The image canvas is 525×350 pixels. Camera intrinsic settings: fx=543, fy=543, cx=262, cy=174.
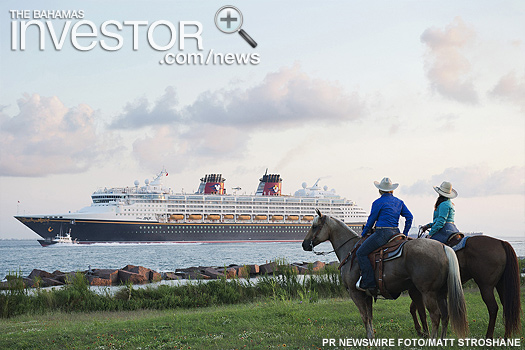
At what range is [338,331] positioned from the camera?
24.0ft

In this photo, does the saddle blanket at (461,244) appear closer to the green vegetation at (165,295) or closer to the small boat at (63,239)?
the green vegetation at (165,295)

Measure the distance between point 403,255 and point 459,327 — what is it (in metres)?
0.97

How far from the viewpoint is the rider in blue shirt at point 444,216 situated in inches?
279

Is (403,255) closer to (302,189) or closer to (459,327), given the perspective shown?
(459,327)

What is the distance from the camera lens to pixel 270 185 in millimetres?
80750

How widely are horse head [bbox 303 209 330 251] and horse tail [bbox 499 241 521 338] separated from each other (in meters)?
2.19

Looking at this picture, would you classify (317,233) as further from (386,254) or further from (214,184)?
(214,184)

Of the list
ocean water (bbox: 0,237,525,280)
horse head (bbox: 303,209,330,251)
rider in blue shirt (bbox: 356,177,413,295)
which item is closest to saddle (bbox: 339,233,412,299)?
rider in blue shirt (bbox: 356,177,413,295)

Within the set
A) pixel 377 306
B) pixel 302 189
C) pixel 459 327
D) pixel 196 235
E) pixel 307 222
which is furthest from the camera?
pixel 302 189

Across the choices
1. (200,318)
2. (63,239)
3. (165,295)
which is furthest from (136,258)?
(200,318)

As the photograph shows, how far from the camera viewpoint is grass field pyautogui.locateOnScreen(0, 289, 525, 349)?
7.02m

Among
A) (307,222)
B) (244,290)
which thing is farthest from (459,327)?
(307,222)

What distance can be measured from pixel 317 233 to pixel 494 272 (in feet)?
7.14

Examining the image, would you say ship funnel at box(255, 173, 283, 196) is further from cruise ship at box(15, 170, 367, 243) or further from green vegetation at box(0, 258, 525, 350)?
green vegetation at box(0, 258, 525, 350)
